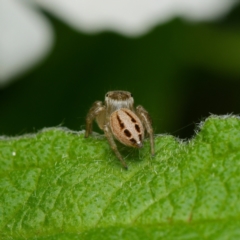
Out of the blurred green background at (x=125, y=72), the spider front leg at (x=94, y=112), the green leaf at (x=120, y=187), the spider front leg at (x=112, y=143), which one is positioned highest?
the blurred green background at (x=125, y=72)

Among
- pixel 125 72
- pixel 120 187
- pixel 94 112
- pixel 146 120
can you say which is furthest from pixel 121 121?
pixel 125 72

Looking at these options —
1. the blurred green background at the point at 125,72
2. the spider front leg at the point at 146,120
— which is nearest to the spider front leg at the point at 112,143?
the spider front leg at the point at 146,120

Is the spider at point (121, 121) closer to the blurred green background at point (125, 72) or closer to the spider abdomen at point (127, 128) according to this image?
the spider abdomen at point (127, 128)

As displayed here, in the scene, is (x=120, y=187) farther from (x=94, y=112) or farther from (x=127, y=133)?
(x=94, y=112)

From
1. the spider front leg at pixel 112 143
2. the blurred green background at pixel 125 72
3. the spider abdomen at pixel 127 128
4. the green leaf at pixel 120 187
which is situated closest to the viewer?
the green leaf at pixel 120 187

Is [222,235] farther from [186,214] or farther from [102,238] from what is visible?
[102,238]

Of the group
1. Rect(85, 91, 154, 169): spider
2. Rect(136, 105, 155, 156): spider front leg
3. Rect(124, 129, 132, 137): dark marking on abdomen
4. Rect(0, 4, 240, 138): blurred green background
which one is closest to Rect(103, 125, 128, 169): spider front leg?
Rect(85, 91, 154, 169): spider

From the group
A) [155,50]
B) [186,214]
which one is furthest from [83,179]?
[155,50]
